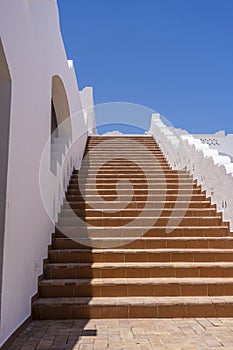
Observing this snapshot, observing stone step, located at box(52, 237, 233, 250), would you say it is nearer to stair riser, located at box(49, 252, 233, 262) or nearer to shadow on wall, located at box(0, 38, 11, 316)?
stair riser, located at box(49, 252, 233, 262)

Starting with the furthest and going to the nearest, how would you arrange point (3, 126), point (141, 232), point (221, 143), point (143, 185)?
point (221, 143) → point (143, 185) → point (141, 232) → point (3, 126)

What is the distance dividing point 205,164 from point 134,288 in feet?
10.4

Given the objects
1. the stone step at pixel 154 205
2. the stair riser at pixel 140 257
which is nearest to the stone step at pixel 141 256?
the stair riser at pixel 140 257

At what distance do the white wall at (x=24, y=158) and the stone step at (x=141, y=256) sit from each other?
314 millimetres

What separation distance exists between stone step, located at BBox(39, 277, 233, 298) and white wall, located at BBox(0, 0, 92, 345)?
27cm

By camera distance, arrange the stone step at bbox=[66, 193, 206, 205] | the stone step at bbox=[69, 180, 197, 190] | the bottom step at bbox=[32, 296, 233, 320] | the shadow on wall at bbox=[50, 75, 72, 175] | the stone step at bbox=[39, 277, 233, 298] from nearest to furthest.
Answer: the bottom step at bbox=[32, 296, 233, 320] < the stone step at bbox=[39, 277, 233, 298] < the stone step at bbox=[66, 193, 206, 205] < the shadow on wall at bbox=[50, 75, 72, 175] < the stone step at bbox=[69, 180, 197, 190]

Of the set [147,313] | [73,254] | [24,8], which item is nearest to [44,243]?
[73,254]

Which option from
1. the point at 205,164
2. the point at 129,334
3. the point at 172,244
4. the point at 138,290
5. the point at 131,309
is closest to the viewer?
the point at 129,334

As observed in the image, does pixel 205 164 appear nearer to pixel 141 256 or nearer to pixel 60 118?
pixel 141 256

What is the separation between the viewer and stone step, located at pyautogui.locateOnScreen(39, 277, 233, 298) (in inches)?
156

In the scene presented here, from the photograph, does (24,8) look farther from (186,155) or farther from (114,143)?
(114,143)

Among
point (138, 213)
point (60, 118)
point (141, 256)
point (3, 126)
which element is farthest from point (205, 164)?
point (3, 126)

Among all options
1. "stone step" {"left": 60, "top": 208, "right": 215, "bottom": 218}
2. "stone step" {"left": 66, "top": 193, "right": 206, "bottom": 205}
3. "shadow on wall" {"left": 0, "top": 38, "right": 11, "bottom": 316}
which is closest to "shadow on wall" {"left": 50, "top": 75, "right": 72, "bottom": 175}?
"stone step" {"left": 66, "top": 193, "right": 206, "bottom": 205}

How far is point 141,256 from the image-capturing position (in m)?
4.50
